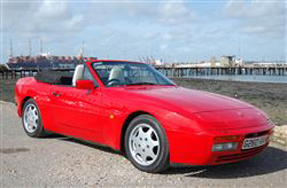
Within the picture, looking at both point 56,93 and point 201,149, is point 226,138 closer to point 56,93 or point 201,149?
point 201,149

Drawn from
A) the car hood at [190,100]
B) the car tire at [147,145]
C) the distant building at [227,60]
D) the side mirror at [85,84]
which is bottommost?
the car tire at [147,145]

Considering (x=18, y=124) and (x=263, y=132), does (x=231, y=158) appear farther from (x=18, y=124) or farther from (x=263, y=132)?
(x=18, y=124)

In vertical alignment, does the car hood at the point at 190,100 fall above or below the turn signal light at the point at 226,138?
above

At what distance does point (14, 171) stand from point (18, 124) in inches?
142

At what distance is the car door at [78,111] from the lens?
4.71 m

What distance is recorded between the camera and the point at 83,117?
16.0ft

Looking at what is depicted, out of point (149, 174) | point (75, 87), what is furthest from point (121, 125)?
point (75, 87)

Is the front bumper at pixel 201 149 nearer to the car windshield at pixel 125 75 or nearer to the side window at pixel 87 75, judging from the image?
the car windshield at pixel 125 75

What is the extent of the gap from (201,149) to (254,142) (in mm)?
701

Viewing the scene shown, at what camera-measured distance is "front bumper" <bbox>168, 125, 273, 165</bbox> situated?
3.63 m

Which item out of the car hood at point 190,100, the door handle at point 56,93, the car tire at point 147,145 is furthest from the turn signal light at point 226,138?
the door handle at point 56,93

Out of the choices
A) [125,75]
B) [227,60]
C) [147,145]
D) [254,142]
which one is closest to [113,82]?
[125,75]

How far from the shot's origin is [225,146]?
12.0ft

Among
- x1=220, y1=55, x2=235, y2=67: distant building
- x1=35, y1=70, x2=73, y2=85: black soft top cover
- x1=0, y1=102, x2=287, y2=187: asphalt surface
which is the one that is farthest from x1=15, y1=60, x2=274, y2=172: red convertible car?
x1=220, y1=55, x2=235, y2=67: distant building
